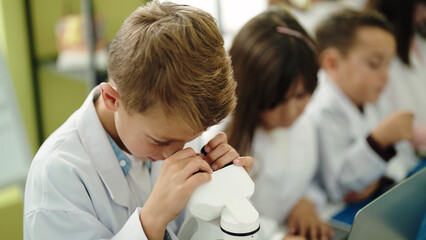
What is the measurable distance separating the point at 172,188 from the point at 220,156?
9cm

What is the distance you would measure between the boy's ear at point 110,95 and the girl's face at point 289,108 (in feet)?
1.41

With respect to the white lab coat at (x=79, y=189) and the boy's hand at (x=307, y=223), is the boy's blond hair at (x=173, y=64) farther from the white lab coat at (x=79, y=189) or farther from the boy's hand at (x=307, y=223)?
the boy's hand at (x=307, y=223)

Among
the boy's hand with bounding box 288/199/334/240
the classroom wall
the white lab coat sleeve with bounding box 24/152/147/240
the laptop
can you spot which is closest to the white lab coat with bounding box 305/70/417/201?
the boy's hand with bounding box 288/199/334/240

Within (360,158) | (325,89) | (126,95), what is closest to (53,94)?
(325,89)

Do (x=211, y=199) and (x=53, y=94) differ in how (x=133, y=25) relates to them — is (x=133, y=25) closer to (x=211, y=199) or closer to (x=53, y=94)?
(x=211, y=199)

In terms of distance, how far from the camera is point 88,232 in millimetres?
468

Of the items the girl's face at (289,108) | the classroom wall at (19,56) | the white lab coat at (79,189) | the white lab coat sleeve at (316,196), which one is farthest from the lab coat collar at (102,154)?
the classroom wall at (19,56)

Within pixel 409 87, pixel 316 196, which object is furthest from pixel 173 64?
pixel 409 87

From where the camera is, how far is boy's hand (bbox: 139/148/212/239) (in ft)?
1.37

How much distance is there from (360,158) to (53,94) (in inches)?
48.2

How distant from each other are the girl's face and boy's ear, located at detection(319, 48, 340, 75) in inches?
13.2

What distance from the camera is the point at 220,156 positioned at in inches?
19.0

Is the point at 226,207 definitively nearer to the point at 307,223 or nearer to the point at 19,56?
the point at 307,223

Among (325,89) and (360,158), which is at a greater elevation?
(325,89)
